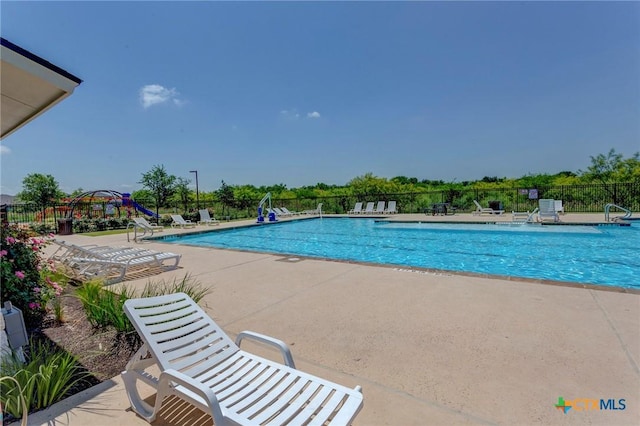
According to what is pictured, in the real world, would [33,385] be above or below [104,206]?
below

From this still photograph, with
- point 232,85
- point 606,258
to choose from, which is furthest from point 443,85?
point 606,258

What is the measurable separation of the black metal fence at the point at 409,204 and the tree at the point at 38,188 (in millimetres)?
9384

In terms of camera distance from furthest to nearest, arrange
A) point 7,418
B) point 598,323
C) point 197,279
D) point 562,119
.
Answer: point 562,119, point 197,279, point 598,323, point 7,418

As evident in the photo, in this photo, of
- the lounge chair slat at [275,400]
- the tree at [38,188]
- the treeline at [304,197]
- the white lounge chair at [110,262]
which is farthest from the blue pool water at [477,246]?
the tree at [38,188]

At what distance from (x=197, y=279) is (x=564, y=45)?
16387 millimetres

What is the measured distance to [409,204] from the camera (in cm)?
2017

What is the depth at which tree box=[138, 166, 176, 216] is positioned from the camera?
18516mm

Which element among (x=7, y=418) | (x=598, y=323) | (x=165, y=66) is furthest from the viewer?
(x=165, y=66)

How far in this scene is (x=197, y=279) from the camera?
5.21 metres

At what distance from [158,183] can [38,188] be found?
68.5ft

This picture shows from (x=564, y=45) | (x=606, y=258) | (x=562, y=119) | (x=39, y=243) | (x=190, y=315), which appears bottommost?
(x=606, y=258)

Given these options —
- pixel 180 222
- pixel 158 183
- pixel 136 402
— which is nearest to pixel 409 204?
pixel 180 222

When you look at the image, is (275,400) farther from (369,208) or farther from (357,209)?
(357,209)

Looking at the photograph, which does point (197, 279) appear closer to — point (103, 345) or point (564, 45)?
point (103, 345)
